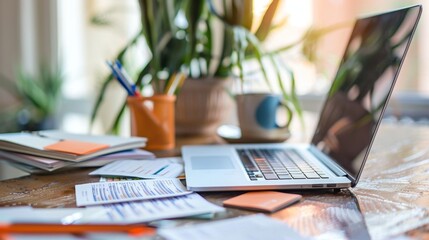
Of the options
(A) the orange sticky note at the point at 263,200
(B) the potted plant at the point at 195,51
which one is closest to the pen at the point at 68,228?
(A) the orange sticky note at the point at 263,200

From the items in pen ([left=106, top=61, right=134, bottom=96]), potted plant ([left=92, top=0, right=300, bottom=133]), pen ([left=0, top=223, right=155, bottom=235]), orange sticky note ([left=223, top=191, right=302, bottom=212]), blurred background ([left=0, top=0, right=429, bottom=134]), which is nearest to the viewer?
pen ([left=0, top=223, right=155, bottom=235])

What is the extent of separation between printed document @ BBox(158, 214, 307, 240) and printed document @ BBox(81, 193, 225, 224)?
4cm

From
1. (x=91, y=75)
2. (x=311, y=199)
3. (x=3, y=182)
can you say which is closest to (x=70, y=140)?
(x=3, y=182)

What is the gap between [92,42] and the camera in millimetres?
2570

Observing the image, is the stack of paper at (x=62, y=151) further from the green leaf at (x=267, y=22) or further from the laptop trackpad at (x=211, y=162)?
the green leaf at (x=267, y=22)

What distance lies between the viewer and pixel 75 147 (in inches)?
32.0

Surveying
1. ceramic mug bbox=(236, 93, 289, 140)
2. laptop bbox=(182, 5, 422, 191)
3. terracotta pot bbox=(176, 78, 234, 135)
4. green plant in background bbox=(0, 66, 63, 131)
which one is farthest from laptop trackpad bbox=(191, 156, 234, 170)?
green plant in background bbox=(0, 66, 63, 131)

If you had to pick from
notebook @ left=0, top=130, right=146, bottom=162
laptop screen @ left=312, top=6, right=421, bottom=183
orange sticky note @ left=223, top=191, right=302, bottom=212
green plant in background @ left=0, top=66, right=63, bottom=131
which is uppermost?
laptop screen @ left=312, top=6, right=421, bottom=183

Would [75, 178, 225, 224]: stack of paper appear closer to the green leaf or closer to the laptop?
the laptop

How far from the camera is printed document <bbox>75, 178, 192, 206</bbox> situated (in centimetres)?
57

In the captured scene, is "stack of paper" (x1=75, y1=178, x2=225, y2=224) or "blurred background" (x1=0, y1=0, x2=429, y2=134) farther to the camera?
"blurred background" (x1=0, y1=0, x2=429, y2=134)

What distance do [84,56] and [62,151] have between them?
1961 millimetres

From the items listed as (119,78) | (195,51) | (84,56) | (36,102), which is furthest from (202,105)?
(84,56)

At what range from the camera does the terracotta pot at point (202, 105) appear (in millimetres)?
1143
